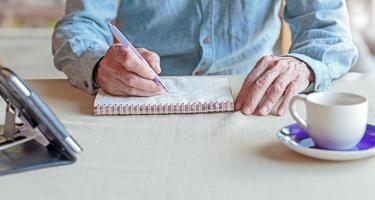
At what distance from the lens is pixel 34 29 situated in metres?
2.67

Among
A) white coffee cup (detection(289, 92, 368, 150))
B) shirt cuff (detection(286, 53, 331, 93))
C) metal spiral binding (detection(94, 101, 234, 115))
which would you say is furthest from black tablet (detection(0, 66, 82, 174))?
shirt cuff (detection(286, 53, 331, 93))

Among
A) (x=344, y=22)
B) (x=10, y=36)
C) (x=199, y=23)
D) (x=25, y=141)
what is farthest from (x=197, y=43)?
(x=10, y=36)

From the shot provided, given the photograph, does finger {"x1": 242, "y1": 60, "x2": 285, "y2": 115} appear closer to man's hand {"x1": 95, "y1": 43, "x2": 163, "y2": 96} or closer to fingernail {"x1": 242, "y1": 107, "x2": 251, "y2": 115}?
fingernail {"x1": 242, "y1": 107, "x2": 251, "y2": 115}

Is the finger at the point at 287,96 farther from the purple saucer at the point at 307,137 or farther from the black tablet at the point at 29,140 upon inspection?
the black tablet at the point at 29,140

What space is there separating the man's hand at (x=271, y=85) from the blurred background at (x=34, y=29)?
61.6 inches

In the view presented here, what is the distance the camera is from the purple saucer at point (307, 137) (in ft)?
2.64

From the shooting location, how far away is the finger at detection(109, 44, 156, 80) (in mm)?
1018

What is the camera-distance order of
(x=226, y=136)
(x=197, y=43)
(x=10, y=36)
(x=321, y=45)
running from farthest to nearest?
(x=10, y=36) → (x=197, y=43) → (x=321, y=45) → (x=226, y=136)

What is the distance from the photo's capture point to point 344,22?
50.4 inches

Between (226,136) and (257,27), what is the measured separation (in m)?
0.62

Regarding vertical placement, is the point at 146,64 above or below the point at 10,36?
above

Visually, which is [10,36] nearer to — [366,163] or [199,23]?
[199,23]

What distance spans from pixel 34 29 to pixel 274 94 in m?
1.86

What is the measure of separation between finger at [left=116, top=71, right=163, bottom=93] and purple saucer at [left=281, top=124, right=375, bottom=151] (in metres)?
0.25
